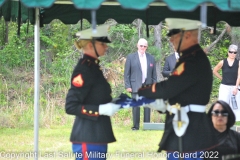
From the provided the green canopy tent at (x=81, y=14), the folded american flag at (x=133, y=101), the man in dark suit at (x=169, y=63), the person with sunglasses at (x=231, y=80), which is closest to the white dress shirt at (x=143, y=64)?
the man in dark suit at (x=169, y=63)

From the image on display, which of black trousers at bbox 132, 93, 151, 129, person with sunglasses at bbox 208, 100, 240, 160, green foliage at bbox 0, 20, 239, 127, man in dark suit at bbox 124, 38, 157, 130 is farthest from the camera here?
green foliage at bbox 0, 20, 239, 127

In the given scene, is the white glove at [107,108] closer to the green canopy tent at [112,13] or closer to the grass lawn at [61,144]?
the green canopy tent at [112,13]

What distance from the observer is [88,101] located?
5.05 metres

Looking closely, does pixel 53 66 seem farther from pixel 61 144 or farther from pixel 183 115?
pixel 183 115

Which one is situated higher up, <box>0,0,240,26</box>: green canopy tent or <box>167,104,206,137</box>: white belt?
<box>0,0,240,26</box>: green canopy tent

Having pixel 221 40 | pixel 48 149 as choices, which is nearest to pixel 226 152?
pixel 48 149

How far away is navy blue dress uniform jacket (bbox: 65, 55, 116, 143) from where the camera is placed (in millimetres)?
4973

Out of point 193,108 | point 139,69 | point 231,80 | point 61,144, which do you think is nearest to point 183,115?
point 193,108

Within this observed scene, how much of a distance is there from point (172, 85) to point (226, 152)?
1013mm

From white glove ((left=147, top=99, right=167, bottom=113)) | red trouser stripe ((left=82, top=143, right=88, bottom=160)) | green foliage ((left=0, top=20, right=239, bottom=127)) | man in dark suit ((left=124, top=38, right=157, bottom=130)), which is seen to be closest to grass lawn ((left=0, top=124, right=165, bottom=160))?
green foliage ((left=0, top=20, right=239, bottom=127))

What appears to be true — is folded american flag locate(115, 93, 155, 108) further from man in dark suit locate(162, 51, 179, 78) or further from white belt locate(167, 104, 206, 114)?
man in dark suit locate(162, 51, 179, 78)

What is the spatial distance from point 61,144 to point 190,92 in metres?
5.28

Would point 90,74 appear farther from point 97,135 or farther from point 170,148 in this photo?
point 170,148

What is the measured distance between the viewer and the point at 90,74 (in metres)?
5.02
